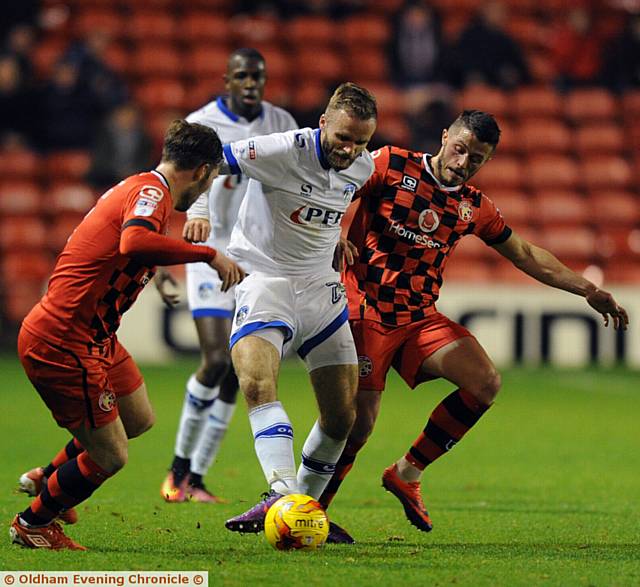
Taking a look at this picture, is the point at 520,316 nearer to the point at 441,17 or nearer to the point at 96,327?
the point at 441,17

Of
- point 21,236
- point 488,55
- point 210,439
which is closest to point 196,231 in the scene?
point 210,439

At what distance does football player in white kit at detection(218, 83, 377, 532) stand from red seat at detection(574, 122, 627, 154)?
13.0 metres

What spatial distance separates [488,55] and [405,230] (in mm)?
12014

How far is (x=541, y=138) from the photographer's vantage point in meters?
18.4

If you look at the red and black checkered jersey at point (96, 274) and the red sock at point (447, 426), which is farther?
the red sock at point (447, 426)

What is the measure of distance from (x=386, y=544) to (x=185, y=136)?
2.04m

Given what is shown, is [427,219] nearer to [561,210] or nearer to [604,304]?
[604,304]

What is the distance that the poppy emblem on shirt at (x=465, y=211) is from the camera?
6.49 meters

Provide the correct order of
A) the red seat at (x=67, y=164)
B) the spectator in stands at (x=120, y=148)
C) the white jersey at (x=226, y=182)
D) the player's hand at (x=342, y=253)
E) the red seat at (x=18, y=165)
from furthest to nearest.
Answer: the red seat at (x=67, y=164)
the red seat at (x=18, y=165)
the spectator in stands at (x=120, y=148)
the white jersey at (x=226, y=182)
the player's hand at (x=342, y=253)

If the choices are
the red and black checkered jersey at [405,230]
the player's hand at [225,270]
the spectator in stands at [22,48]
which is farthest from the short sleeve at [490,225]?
the spectator in stands at [22,48]

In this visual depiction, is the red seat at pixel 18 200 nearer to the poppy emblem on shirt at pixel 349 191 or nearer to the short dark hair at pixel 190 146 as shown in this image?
the poppy emblem on shirt at pixel 349 191

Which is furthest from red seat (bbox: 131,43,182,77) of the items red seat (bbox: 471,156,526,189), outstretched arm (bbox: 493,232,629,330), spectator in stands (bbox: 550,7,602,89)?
outstretched arm (bbox: 493,232,629,330)

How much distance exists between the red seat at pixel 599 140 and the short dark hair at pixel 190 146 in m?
13.8

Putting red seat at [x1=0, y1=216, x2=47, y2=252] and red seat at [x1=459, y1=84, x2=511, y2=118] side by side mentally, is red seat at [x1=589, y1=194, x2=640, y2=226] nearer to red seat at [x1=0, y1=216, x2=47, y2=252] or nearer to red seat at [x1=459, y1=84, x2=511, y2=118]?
red seat at [x1=459, y1=84, x2=511, y2=118]
